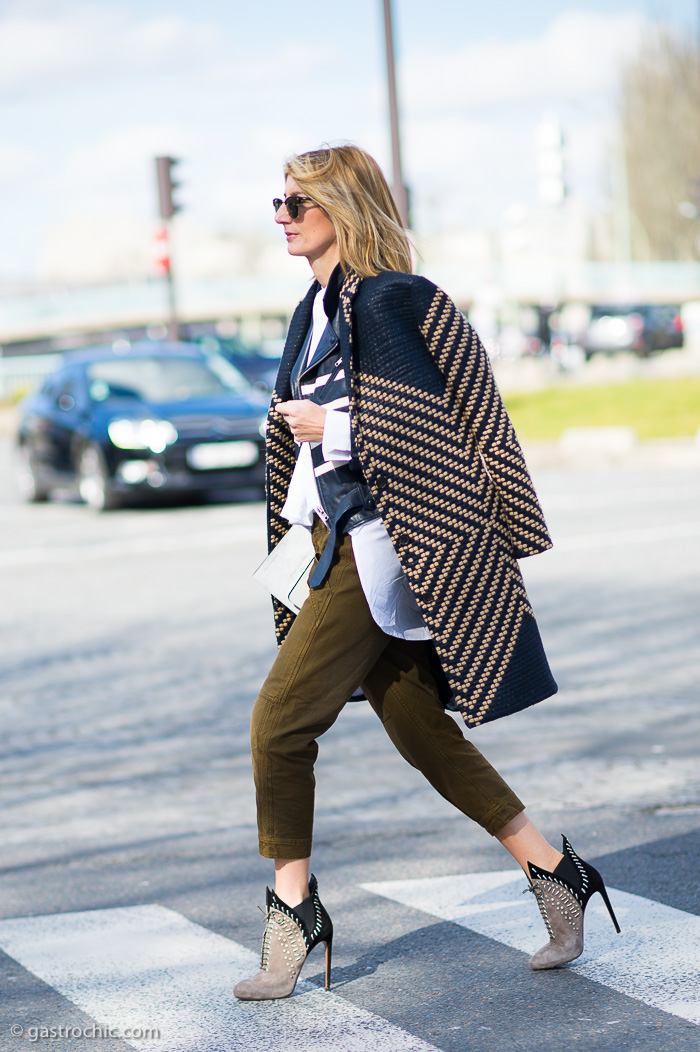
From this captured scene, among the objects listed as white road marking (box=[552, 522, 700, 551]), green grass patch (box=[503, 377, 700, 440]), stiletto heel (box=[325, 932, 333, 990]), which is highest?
stiletto heel (box=[325, 932, 333, 990])

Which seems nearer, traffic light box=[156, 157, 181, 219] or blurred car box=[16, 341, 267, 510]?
blurred car box=[16, 341, 267, 510]

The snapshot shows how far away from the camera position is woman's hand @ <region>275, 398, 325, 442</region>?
331 cm

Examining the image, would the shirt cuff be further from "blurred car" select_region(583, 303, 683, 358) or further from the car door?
"blurred car" select_region(583, 303, 683, 358)

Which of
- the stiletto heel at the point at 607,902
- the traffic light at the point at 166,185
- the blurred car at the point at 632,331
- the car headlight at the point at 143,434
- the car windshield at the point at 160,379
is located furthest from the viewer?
the blurred car at the point at 632,331

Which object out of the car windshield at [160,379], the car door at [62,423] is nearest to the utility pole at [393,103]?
the car windshield at [160,379]

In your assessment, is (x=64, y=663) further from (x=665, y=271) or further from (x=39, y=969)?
(x=665, y=271)

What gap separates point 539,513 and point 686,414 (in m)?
18.2

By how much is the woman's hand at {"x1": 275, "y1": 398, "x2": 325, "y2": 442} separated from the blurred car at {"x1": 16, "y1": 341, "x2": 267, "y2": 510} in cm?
1119

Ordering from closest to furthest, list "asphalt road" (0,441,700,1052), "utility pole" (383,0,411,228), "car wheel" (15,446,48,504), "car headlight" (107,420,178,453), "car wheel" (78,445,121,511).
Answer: "asphalt road" (0,441,700,1052) < "car headlight" (107,420,178,453) < "car wheel" (78,445,121,511) < "utility pole" (383,0,411,228) < "car wheel" (15,446,48,504)

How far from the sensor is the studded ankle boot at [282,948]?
3312mm

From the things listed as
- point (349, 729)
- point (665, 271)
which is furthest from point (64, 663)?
point (665, 271)

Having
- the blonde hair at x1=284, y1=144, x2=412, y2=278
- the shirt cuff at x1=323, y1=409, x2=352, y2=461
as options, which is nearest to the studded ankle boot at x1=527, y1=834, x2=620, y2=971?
the shirt cuff at x1=323, y1=409, x2=352, y2=461

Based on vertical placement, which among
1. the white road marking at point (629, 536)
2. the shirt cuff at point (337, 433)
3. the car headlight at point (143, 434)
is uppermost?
the shirt cuff at point (337, 433)

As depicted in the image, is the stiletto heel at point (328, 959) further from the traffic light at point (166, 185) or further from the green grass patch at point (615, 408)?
the traffic light at point (166, 185)
